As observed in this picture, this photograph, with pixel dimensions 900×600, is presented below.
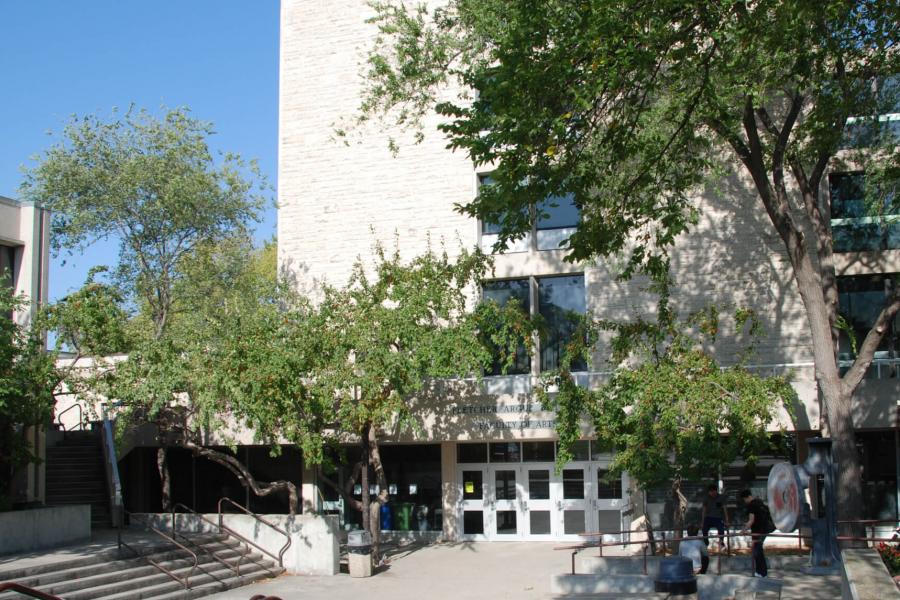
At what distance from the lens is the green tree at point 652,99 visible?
12664mm

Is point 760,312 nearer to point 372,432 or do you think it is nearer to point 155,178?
point 372,432

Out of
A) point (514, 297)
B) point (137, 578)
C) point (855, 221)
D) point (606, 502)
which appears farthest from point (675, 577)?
point (855, 221)

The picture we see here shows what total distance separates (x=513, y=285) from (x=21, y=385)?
40.3 feet

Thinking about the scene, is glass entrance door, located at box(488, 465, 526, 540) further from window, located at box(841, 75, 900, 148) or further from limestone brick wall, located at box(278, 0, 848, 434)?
window, located at box(841, 75, 900, 148)

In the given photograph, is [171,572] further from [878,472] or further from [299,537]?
[878,472]

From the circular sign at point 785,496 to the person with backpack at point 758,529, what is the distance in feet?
9.23

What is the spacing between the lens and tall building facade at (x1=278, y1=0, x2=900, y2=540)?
23.3 metres

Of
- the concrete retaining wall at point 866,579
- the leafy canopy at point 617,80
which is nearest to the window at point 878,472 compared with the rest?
the leafy canopy at point 617,80

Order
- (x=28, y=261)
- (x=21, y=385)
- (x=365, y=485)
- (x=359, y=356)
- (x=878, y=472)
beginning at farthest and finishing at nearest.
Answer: (x=878, y=472)
(x=28, y=261)
(x=365, y=485)
(x=359, y=356)
(x=21, y=385)

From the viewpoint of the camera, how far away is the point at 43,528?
19891mm

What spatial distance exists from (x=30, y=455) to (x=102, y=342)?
9.28 ft

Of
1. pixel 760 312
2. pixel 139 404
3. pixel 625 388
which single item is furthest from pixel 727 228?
pixel 139 404

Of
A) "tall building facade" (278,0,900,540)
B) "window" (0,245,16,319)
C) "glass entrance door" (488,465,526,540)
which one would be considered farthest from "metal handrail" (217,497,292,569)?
"window" (0,245,16,319)

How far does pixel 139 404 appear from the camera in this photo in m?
22.6
